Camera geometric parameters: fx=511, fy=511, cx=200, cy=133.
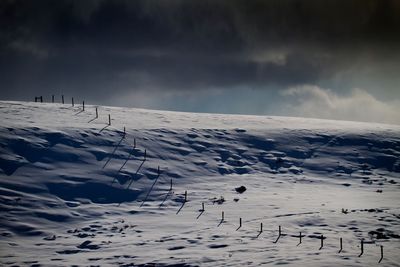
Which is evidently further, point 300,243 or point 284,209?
point 284,209

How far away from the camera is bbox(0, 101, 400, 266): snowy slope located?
108 ft

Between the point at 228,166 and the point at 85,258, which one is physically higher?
the point at 228,166

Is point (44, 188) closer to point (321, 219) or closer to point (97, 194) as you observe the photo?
point (97, 194)

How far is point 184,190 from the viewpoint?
4694 cm

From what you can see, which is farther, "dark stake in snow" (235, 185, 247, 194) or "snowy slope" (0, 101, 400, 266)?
"dark stake in snow" (235, 185, 247, 194)

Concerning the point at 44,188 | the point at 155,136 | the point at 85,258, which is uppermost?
the point at 155,136

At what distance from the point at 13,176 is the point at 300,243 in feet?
81.6

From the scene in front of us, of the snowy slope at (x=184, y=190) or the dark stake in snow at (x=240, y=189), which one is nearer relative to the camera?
the snowy slope at (x=184, y=190)

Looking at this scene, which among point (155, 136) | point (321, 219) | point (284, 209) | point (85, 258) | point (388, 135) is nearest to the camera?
point (85, 258)

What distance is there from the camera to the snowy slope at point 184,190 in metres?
32.9

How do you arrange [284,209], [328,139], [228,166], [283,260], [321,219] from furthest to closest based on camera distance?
[328,139] < [228,166] < [284,209] < [321,219] < [283,260]

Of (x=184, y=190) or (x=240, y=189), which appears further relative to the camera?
(x=240, y=189)

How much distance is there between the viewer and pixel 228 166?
55.2 metres

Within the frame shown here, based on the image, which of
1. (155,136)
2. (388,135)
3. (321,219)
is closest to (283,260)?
(321,219)
